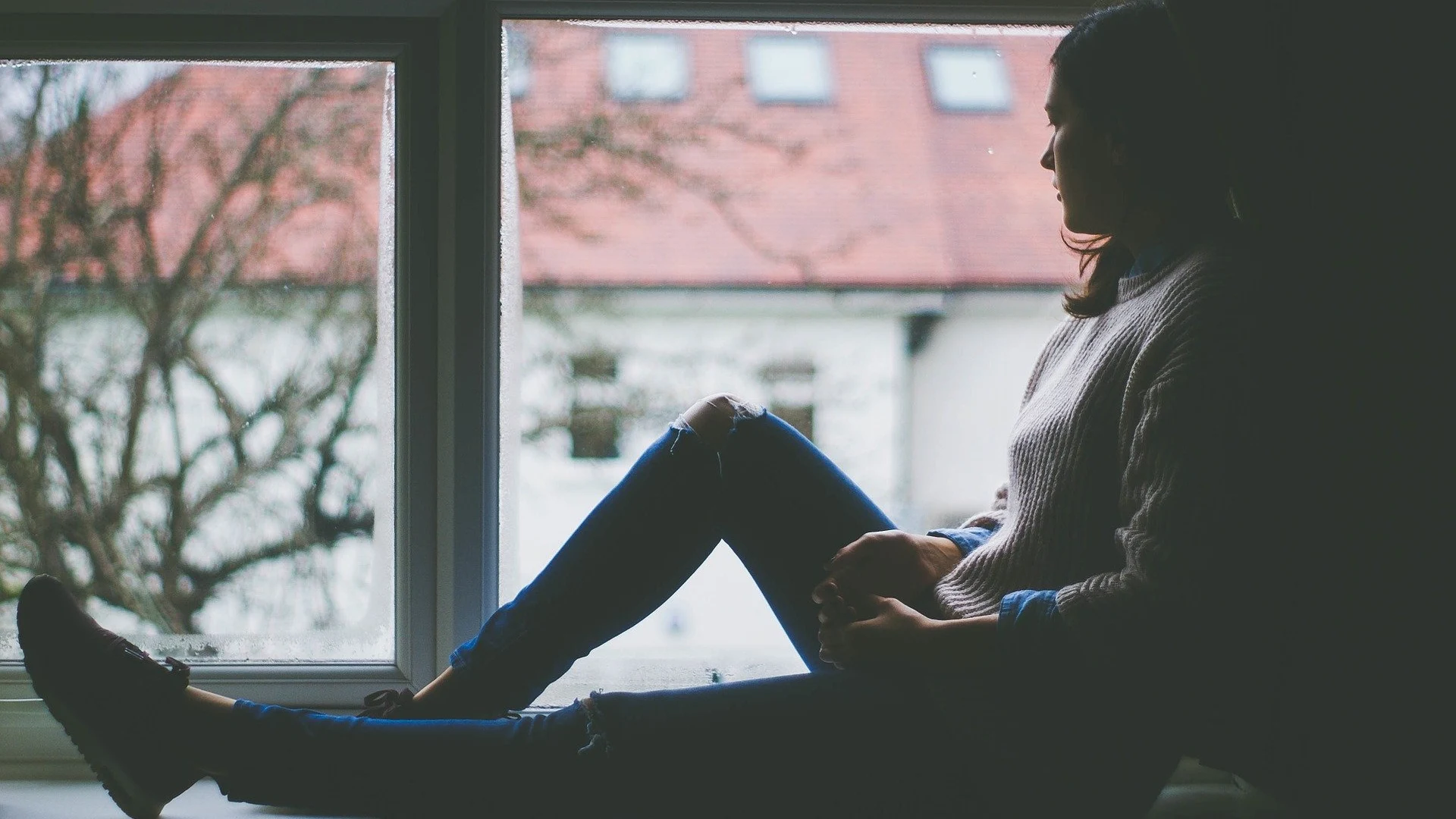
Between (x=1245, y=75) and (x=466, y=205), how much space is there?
2.73 feet

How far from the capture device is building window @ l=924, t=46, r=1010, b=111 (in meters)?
1.34

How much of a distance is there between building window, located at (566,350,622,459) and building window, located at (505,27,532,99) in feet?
1.12

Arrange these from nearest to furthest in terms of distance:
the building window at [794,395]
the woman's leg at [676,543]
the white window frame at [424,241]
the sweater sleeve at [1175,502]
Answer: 1. the sweater sleeve at [1175,502]
2. the woman's leg at [676,543]
3. the white window frame at [424,241]
4. the building window at [794,395]

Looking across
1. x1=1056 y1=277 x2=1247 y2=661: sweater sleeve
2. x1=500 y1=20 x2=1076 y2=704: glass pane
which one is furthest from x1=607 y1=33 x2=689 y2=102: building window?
x1=1056 y1=277 x2=1247 y2=661: sweater sleeve

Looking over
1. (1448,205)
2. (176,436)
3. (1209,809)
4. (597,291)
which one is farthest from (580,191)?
(1209,809)

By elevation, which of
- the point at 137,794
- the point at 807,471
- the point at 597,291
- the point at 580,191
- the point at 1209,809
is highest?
the point at 580,191

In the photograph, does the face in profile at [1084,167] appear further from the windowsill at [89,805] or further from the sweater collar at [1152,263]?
the windowsill at [89,805]

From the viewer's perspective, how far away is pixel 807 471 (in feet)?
3.51

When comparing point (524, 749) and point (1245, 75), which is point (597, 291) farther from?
point (1245, 75)

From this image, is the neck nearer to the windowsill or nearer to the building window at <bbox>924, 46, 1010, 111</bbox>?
the building window at <bbox>924, 46, 1010, 111</bbox>

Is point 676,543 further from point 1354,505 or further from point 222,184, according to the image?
point 222,184

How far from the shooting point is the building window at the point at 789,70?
133 cm

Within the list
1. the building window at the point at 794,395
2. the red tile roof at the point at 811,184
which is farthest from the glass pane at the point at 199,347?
the building window at the point at 794,395

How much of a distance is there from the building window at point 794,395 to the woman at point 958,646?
33 cm
